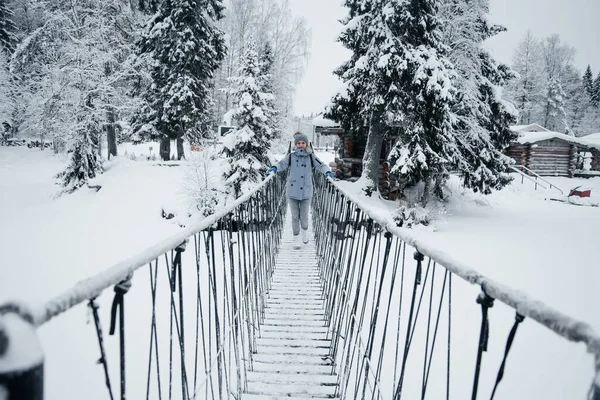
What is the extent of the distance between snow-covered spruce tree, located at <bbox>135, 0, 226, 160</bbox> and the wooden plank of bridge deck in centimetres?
1391

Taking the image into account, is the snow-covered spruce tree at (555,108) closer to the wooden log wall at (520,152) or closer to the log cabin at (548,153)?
the log cabin at (548,153)

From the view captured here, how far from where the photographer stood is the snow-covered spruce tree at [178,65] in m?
15.7

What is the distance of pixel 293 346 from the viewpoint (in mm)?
3238

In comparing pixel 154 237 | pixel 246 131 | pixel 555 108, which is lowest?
pixel 154 237

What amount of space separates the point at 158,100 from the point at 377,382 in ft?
57.7

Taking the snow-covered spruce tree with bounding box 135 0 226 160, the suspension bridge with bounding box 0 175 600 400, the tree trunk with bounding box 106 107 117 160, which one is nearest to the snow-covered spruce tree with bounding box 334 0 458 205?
the suspension bridge with bounding box 0 175 600 400

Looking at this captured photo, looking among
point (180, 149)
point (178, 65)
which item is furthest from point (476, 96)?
point (180, 149)

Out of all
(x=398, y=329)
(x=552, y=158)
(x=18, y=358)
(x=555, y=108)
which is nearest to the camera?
(x=18, y=358)

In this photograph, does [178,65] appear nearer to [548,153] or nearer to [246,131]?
[246,131]

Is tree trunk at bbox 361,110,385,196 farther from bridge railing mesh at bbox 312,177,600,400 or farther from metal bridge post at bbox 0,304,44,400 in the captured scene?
metal bridge post at bbox 0,304,44,400

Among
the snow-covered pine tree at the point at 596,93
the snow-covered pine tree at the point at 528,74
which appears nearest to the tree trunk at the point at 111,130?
the snow-covered pine tree at the point at 528,74

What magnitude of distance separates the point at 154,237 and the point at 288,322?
8059 mm

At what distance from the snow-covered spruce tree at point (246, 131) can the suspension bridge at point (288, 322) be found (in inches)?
142

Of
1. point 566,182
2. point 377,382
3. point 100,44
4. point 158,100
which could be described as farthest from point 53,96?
point 566,182
